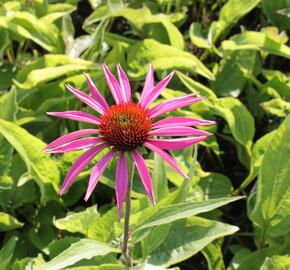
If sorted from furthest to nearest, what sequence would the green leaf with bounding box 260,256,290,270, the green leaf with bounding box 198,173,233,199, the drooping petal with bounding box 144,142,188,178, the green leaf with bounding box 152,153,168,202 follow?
1. the green leaf with bounding box 198,173,233,199
2. the green leaf with bounding box 152,153,168,202
3. the green leaf with bounding box 260,256,290,270
4. the drooping petal with bounding box 144,142,188,178

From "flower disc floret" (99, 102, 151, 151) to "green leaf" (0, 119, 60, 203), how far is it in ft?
1.54

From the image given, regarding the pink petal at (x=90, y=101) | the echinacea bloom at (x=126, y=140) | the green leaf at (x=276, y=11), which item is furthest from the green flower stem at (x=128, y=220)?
the green leaf at (x=276, y=11)

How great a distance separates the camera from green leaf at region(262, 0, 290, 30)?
217 cm

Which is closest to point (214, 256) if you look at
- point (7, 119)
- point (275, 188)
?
point (275, 188)

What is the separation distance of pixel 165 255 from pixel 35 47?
1.31 m

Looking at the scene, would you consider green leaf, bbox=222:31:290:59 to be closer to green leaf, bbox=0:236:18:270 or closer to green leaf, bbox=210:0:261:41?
green leaf, bbox=210:0:261:41

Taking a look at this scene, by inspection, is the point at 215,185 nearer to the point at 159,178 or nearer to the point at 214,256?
the point at 214,256

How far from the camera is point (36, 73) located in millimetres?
1743

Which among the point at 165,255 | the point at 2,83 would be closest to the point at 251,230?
the point at 165,255

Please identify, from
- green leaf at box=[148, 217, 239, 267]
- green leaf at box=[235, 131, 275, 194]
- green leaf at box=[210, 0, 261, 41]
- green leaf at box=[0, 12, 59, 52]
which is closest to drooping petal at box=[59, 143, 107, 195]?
green leaf at box=[148, 217, 239, 267]

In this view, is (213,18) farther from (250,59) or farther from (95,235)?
(95,235)

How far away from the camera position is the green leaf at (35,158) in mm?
1505

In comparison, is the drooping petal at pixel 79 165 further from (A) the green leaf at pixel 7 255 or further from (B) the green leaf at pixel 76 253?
(A) the green leaf at pixel 7 255

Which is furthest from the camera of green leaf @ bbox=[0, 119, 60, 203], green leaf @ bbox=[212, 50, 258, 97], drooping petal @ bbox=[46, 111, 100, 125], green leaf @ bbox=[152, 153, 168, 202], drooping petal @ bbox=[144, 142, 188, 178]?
green leaf @ bbox=[212, 50, 258, 97]
